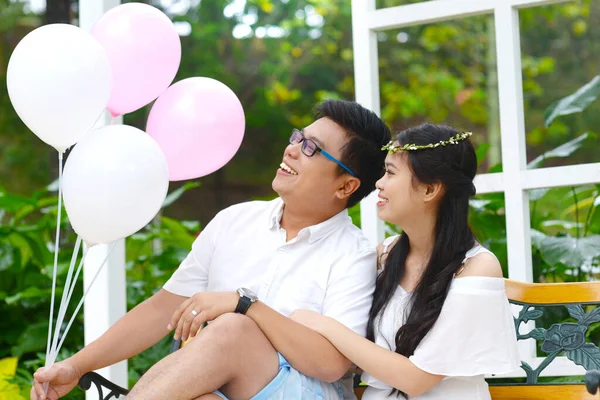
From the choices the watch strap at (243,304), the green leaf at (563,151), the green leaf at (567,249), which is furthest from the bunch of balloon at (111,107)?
the green leaf at (563,151)

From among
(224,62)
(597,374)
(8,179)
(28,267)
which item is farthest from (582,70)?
(597,374)

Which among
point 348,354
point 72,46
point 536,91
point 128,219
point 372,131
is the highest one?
point 536,91

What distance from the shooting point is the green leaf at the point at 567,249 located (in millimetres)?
2893

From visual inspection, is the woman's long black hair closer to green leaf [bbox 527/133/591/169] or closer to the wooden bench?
the wooden bench

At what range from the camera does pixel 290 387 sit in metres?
2.07

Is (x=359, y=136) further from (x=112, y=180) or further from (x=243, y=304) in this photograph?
(x=112, y=180)

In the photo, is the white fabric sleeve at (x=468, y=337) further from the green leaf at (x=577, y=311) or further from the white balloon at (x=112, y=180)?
the white balloon at (x=112, y=180)

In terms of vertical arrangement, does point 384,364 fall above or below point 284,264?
below

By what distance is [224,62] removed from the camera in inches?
351

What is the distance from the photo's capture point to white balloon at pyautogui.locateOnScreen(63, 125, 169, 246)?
1969mm

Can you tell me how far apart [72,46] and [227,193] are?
715 cm

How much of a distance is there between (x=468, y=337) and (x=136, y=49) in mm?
1127

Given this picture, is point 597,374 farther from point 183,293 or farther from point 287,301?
point 183,293

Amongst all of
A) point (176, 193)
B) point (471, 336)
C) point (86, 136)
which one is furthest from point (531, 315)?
point (176, 193)
